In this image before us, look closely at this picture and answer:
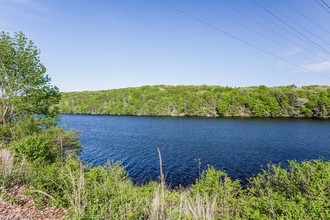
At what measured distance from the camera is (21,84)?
2430cm

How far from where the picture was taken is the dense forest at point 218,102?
104375mm

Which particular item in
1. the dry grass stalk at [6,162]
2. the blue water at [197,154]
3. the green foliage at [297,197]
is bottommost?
the blue water at [197,154]

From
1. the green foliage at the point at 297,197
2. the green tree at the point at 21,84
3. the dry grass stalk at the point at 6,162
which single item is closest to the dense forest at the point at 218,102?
the green tree at the point at 21,84

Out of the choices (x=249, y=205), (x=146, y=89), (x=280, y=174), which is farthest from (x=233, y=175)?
(x=146, y=89)

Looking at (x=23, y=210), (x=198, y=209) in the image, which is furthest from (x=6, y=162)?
(x=198, y=209)

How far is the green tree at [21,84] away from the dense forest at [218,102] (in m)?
93.1

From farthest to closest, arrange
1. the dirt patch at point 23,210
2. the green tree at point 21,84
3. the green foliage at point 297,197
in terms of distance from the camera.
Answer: the green tree at point 21,84 → the green foliage at point 297,197 → the dirt patch at point 23,210

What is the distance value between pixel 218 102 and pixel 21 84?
318ft

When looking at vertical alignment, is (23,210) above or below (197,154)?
above

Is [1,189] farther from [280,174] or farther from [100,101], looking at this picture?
[100,101]

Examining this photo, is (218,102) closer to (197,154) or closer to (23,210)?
(197,154)

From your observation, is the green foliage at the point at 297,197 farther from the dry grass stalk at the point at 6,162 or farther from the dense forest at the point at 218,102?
the dense forest at the point at 218,102

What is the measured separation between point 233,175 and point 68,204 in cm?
2121

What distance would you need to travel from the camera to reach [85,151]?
3981cm
